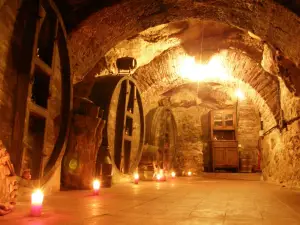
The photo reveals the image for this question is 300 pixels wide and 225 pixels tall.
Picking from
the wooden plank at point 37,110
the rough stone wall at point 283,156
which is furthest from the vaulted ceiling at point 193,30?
the wooden plank at point 37,110

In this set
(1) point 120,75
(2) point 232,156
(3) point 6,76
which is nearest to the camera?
(3) point 6,76

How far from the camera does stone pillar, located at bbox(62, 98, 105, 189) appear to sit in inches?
150

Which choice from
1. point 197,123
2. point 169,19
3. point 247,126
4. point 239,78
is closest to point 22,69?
point 169,19

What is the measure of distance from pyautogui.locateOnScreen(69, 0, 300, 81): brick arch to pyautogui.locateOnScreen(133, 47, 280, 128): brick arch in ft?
6.95

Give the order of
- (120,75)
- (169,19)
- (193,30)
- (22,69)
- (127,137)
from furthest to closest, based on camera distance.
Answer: (193,30) → (127,137) → (120,75) → (169,19) → (22,69)

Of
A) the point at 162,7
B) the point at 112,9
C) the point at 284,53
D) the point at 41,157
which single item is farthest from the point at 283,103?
the point at 41,157

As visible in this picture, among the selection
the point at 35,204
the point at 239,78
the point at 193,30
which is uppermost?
the point at 193,30

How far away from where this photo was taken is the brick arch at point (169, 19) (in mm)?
3578

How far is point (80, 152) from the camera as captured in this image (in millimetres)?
3852

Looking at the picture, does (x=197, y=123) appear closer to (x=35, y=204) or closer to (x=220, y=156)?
(x=220, y=156)

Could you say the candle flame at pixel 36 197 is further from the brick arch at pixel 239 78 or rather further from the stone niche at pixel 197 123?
the stone niche at pixel 197 123

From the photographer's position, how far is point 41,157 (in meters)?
3.00

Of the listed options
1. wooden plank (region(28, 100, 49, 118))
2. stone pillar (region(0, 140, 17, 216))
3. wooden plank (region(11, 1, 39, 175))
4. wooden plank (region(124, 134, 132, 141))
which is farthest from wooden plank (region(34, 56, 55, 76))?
wooden plank (region(124, 134, 132, 141))

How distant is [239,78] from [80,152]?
172 inches
